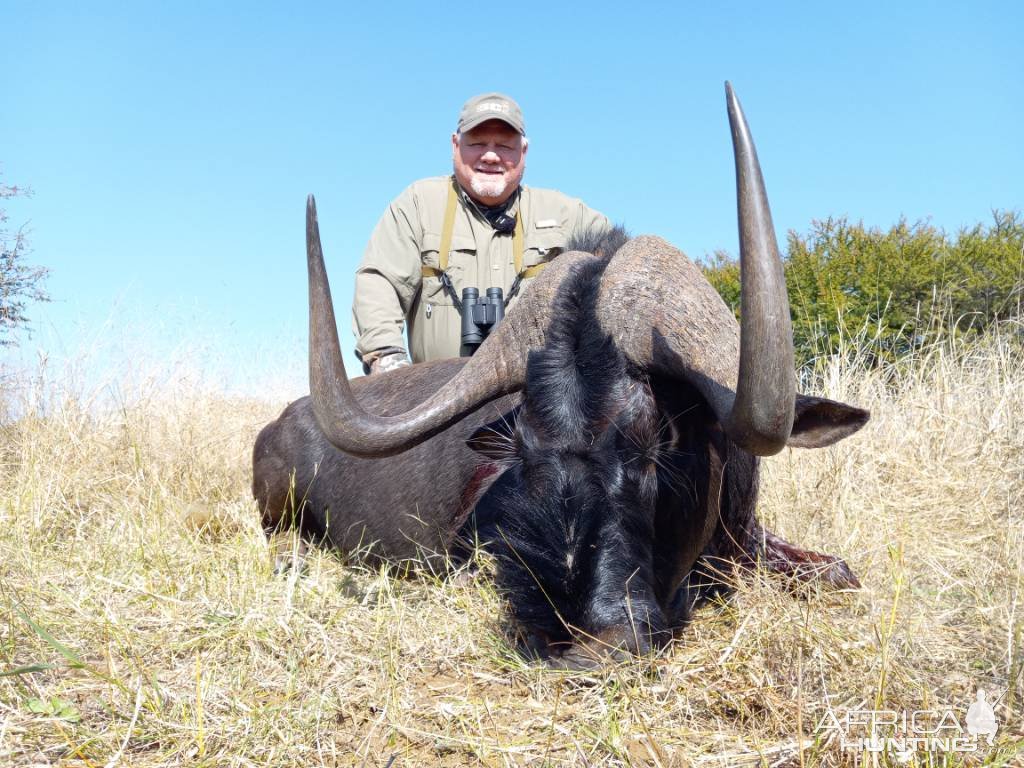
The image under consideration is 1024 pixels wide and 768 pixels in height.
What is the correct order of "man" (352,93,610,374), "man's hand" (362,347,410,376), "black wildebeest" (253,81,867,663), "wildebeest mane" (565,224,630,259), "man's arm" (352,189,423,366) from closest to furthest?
"black wildebeest" (253,81,867,663) → "wildebeest mane" (565,224,630,259) → "man's hand" (362,347,410,376) → "man's arm" (352,189,423,366) → "man" (352,93,610,374)

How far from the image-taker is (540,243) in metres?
6.94

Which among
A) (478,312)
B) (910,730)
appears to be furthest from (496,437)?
(478,312)

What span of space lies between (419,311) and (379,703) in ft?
16.2

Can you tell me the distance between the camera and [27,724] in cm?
223

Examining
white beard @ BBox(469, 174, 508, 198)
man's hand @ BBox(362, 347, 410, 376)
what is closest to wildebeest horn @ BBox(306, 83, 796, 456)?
man's hand @ BBox(362, 347, 410, 376)

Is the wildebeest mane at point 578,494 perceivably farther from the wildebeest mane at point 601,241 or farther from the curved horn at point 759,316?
the wildebeest mane at point 601,241

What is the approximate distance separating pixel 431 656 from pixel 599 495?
84cm

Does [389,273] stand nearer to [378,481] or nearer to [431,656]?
[378,481]

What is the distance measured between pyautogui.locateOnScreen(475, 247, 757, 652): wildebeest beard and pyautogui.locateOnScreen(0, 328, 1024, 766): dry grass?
18 cm

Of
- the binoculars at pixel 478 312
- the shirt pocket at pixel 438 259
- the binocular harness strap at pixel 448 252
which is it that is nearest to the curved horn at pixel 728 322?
the binoculars at pixel 478 312

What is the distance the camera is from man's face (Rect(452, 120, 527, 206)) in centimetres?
685

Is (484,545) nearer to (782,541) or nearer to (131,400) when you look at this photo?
(782,541)

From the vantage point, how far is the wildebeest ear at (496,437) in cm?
337

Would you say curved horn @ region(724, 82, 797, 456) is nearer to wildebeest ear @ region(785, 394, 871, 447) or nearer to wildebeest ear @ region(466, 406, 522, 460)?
wildebeest ear @ region(785, 394, 871, 447)
